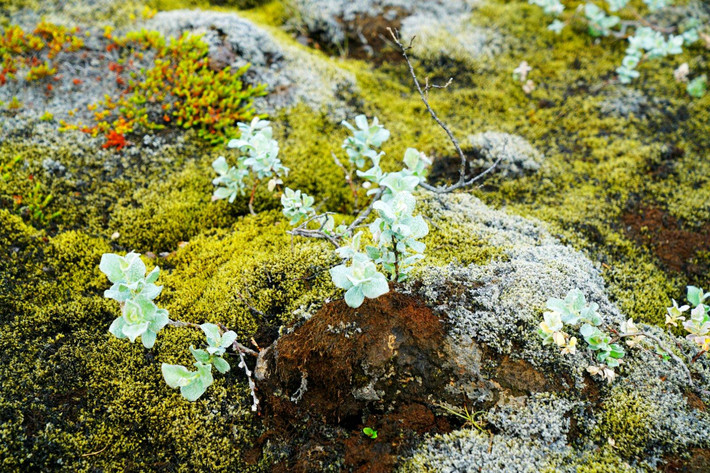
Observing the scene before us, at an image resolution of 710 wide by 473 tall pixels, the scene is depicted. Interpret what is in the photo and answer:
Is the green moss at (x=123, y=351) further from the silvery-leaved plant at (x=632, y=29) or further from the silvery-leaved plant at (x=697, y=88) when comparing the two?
the silvery-leaved plant at (x=697, y=88)

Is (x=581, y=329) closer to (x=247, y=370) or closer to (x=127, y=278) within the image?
(x=247, y=370)

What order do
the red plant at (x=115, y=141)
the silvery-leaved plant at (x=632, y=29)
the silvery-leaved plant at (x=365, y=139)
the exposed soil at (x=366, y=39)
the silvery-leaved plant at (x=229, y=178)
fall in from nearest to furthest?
the silvery-leaved plant at (x=365, y=139), the silvery-leaved plant at (x=229, y=178), the red plant at (x=115, y=141), the silvery-leaved plant at (x=632, y=29), the exposed soil at (x=366, y=39)

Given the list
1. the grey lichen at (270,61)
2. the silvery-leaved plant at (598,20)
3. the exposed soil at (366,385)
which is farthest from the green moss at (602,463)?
the silvery-leaved plant at (598,20)

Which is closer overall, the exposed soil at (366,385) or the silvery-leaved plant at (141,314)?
the silvery-leaved plant at (141,314)

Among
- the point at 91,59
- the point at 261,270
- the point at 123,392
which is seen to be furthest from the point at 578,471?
the point at 91,59

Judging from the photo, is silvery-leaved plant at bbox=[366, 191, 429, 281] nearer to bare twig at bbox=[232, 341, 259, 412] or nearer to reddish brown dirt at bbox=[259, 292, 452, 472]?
reddish brown dirt at bbox=[259, 292, 452, 472]

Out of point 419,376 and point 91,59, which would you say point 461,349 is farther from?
point 91,59

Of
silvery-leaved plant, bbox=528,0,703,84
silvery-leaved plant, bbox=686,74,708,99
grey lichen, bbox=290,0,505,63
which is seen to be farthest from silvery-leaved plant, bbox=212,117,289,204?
silvery-leaved plant, bbox=686,74,708,99

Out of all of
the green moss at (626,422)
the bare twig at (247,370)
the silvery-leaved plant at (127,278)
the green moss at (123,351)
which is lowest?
the green moss at (123,351)

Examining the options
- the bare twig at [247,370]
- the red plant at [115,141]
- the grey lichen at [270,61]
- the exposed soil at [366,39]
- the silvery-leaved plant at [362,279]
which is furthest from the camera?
the exposed soil at [366,39]
